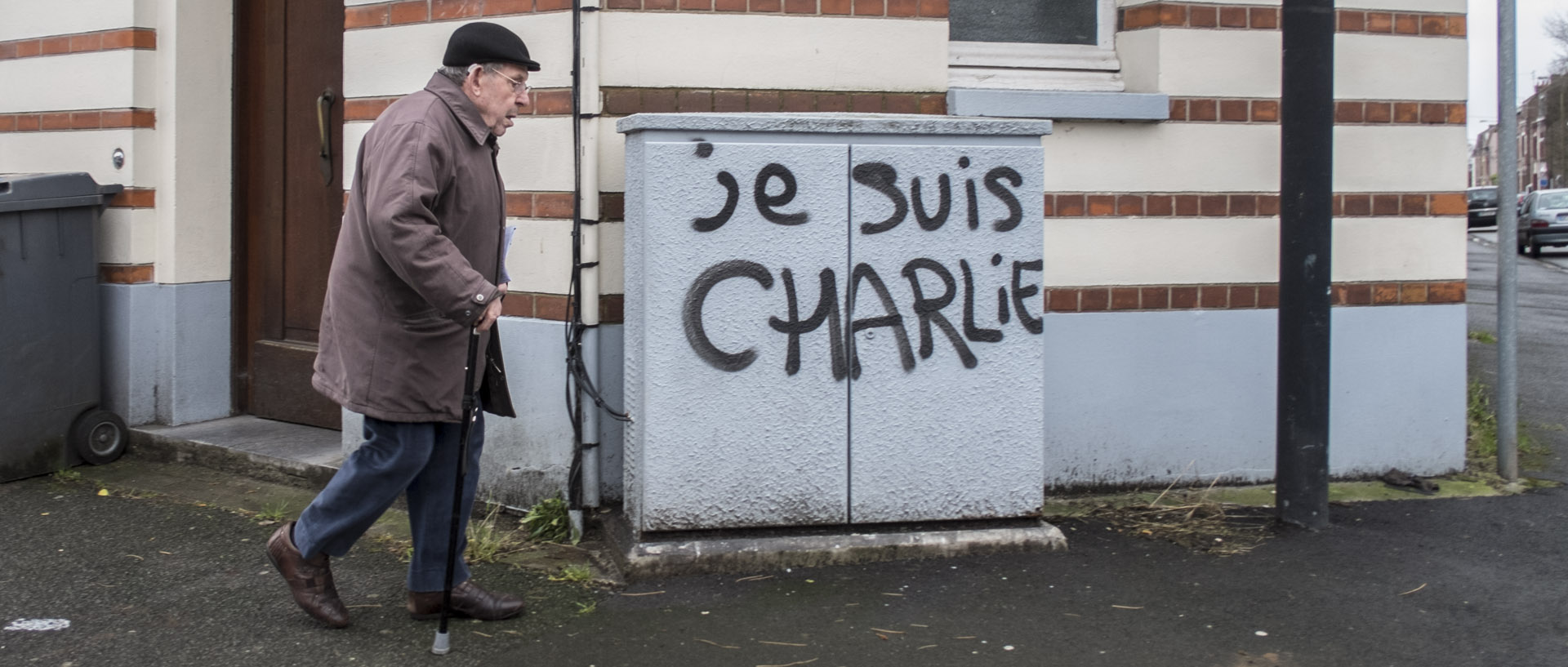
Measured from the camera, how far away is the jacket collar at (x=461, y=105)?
3676mm

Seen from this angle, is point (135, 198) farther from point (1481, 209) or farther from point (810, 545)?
point (1481, 209)

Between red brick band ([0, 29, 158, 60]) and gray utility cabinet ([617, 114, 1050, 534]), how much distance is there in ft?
9.69

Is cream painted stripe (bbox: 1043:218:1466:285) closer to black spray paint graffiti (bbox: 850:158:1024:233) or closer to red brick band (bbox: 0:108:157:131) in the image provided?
black spray paint graffiti (bbox: 850:158:1024:233)

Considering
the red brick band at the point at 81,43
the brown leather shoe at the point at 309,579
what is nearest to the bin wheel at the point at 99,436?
the red brick band at the point at 81,43

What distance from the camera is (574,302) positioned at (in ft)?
15.7

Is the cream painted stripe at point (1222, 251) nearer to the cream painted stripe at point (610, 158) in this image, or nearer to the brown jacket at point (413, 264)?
the cream painted stripe at point (610, 158)

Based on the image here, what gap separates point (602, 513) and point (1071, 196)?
7.02 ft

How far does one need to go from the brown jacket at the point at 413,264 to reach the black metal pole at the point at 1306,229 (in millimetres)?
2719

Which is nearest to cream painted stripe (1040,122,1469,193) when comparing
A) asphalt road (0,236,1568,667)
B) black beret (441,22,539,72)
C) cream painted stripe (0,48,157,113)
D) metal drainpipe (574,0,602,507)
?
asphalt road (0,236,1568,667)

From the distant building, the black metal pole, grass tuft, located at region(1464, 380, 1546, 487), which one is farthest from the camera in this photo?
the distant building

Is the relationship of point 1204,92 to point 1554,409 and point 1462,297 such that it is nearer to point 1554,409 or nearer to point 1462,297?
point 1462,297

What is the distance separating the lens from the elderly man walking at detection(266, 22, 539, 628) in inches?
137

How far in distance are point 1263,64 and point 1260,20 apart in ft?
0.57

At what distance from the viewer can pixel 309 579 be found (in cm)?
376
